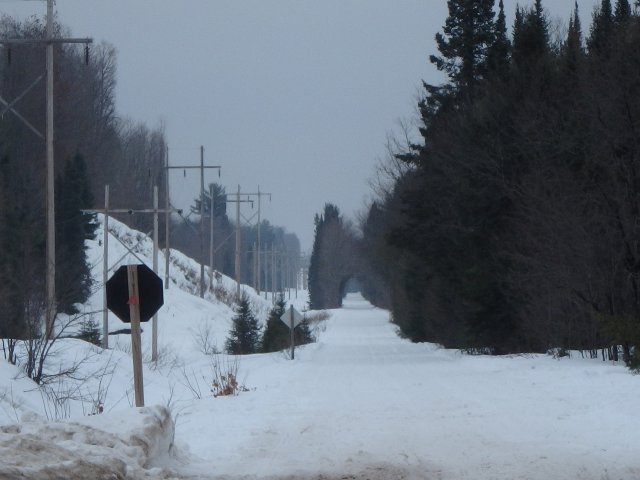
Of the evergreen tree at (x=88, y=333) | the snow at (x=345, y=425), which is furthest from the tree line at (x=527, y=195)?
the evergreen tree at (x=88, y=333)

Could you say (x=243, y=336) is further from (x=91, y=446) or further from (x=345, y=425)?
(x=91, y=446)

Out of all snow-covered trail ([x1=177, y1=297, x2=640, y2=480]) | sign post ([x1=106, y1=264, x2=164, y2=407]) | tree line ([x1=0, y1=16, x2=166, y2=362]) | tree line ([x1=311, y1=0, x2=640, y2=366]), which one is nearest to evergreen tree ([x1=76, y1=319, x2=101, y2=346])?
tree line ([x1=0, y1=16, x2=166, y2=362])

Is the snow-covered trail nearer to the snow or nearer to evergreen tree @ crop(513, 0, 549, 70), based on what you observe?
the snow

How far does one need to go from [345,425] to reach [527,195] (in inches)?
635

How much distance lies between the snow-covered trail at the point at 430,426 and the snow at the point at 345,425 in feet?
0.08

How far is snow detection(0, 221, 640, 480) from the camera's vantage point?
10008mm

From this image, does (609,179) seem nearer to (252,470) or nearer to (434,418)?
(434,418)

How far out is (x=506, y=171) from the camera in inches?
1350

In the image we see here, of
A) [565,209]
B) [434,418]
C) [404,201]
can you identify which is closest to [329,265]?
[404,201]

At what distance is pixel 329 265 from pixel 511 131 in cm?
10030

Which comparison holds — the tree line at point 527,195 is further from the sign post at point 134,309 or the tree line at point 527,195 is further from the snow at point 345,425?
the sign post at point 134,309

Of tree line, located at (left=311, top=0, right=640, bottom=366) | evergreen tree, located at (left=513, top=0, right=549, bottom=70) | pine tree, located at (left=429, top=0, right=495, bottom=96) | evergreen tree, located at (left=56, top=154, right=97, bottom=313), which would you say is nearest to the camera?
tree line, located at (left=311, top=0, right=640, bottom=366)

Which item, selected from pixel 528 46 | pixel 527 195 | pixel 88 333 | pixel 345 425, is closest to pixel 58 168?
pixel 88 333

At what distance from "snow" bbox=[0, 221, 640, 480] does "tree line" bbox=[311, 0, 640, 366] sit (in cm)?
197
